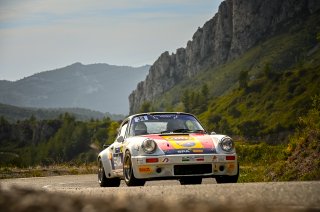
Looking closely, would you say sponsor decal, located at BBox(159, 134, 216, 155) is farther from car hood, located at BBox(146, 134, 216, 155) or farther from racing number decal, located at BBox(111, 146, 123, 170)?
racing number decal, located at BBox(111, 146, 123, 170)

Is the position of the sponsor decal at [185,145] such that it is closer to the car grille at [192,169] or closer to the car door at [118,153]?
the car grille at [192,169]

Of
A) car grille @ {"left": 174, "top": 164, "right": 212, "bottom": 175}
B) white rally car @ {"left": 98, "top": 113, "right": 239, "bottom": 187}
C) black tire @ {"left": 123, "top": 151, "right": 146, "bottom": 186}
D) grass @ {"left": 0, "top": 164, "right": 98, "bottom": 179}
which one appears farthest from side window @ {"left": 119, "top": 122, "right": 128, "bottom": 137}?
grass @ {"left": 0, "top": 164, "right": 98, "bottom": 179}

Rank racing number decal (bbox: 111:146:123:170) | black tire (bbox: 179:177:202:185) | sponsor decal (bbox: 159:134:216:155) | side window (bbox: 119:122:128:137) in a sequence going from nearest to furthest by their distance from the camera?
sponsor decal (bbox: 159:134:216:155) < black tire (bbox: 179:177:202:185) < racing number decal (bbox: 111:146:123:170) < side window (bbox: 119:122:128:137)

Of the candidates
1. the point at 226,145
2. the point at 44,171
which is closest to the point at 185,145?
the point at 226,145

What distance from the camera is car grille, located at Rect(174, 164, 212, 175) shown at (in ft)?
41.6

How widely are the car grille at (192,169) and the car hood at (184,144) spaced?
26 centimetres

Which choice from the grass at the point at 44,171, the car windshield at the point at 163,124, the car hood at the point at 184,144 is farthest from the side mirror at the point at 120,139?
the grass at the point at 44,171

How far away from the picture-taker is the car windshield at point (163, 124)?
14.1 m

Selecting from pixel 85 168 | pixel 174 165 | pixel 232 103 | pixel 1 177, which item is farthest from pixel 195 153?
pixel 232 103

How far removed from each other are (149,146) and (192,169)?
3.02ft

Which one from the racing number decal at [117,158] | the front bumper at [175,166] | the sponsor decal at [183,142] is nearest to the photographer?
the front bumper at [175,166]

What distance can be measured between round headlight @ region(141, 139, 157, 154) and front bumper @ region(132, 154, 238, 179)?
0.48 ft

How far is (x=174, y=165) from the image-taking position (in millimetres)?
12680

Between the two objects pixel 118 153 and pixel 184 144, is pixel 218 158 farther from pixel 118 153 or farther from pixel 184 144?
pixel 118 153
